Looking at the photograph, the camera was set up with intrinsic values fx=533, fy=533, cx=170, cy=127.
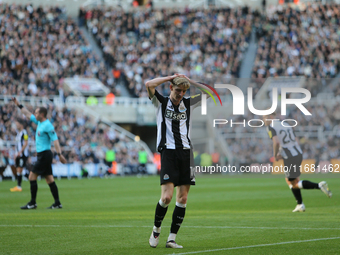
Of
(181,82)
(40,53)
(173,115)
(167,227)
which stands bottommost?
(167,227)

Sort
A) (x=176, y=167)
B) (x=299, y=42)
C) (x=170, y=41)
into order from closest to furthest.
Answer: (x=176, y=167) < (x=299, y=42) < (x=170, y=41)

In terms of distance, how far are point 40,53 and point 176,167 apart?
3314 centimetres

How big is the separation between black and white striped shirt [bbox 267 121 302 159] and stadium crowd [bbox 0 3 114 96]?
23706 millimetres

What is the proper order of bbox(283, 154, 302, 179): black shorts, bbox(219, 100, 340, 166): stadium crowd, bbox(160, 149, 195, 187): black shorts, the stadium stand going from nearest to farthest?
bbox(160, 149, 195, 187): black shorts < bbox(283, 154, 302, 179): black shorts < bbox(219, 100, 340, 166): stadium crowd < the stadium stand

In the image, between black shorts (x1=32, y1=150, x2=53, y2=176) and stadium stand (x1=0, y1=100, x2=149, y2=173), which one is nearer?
black shorts (x1=32, y1=150, x2=53, y2=176)

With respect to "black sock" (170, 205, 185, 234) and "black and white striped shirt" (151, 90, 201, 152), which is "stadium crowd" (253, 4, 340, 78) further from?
"black sock" (170, 205, 185, 234)

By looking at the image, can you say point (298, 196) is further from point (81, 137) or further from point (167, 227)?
point (81, 137)

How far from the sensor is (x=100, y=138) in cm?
3338

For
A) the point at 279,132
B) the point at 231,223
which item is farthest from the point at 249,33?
the point at 231,223

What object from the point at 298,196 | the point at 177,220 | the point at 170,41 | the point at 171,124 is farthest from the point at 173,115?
the point at 170,41

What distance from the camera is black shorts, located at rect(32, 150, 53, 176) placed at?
11.7 m

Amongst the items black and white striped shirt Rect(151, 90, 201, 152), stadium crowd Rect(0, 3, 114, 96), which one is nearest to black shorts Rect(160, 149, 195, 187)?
black and white striped shirt Rect(151, 90, 201, 152)

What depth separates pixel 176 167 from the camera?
22.2 feet

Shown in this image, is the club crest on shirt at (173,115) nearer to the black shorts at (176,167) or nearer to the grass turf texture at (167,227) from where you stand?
the black shorts at (176,167)
